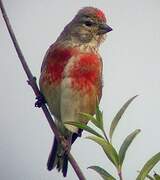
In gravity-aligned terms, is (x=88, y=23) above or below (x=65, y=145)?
above

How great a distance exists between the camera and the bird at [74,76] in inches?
60.4

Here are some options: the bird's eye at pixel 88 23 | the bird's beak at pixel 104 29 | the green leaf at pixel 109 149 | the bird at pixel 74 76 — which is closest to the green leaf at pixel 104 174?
the green leaf at pixel 109 149

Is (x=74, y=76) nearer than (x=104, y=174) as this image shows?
No

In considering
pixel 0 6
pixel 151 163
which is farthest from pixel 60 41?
pixel 151 163

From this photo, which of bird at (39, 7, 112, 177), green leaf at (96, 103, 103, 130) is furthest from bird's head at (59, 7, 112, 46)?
green leaf at (96, 103, 103, 130)

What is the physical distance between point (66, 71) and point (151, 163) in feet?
2.44

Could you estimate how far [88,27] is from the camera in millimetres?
1695

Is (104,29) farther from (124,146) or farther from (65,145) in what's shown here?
(124,146)

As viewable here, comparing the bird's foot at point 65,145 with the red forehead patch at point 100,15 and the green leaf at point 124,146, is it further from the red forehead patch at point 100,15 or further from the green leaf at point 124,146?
the red forehead patch at point 100,15

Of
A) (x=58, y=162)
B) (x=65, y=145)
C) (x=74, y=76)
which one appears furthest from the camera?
(x=58, y=162)

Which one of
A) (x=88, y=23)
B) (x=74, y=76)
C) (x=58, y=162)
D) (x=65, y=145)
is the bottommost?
(x=58, y=162)

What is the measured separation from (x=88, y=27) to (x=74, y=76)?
9.7 inches

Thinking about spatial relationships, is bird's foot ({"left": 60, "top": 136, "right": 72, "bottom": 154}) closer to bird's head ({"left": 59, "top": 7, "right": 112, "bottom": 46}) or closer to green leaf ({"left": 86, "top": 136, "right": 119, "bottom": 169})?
green leaf ({"left": 86, "top": 136, "right": 119, "bottom": 169})

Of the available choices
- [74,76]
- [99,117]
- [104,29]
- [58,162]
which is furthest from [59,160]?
[99,117]
